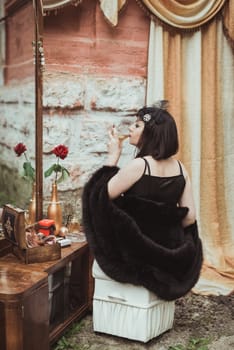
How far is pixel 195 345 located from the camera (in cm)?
264

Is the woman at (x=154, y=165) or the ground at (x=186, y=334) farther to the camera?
the ground at (x=186, y=334)

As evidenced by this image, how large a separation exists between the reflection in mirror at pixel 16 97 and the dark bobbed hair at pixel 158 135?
603 mm

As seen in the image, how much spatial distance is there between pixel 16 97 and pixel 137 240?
3.05ft

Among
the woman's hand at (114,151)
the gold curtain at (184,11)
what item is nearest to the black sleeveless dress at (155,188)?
the woman's hand at (114,151)

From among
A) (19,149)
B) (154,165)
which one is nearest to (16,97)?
(19,149)

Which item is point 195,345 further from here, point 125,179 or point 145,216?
point 125,179

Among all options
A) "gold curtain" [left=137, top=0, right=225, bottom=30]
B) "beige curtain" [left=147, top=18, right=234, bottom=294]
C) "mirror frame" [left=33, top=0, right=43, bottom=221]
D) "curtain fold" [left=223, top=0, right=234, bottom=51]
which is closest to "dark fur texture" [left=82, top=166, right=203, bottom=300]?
"mirror frame" [left=33, top=0, right=43, bottom=221]

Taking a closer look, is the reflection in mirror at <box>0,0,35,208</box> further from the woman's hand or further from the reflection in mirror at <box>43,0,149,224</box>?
the reflection in mirror at <box>43,0,149,224</box>

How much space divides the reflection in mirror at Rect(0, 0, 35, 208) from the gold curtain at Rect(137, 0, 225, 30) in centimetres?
98

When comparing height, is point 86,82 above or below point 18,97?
above

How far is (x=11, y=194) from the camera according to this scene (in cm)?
265

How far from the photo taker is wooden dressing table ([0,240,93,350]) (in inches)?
81.9

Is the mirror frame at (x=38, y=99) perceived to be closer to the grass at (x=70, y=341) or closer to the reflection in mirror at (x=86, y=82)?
the reflection in mirror at (x=86, y=82)

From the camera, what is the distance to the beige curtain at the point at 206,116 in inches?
136
